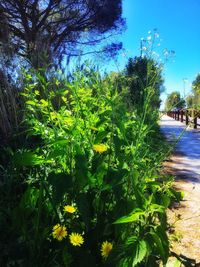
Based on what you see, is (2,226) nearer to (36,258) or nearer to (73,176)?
(36,258)

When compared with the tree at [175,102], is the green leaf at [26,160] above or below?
below

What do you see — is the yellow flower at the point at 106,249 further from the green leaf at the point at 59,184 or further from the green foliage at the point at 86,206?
the green leaf at the point at 59,184

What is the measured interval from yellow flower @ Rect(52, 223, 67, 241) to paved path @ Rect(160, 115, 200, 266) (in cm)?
66

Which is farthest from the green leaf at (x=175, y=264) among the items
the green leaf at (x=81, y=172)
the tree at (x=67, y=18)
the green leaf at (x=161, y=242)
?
the tree at (x=67, y=18)

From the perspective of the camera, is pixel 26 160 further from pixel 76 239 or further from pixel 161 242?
pixel 161 242

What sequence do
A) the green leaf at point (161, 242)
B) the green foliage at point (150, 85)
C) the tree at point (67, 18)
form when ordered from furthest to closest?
the tree at point (67, 18) < the green foliage at point (150, 85) < the green leaf at point (161, 242)

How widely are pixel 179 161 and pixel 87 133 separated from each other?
220 inches

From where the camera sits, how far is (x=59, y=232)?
197 centimetres

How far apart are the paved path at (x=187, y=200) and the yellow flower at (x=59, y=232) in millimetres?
665

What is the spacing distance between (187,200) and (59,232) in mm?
1567

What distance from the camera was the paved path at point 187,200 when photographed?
120 inches

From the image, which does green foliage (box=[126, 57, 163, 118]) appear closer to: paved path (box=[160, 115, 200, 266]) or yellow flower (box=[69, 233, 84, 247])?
paved path (box=[160, 115, 200, 266])

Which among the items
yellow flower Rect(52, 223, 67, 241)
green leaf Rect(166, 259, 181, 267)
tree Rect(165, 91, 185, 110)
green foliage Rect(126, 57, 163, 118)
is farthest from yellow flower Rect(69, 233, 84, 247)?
tree Rect(165, 91, 185, 110)

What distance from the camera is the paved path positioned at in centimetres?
305
